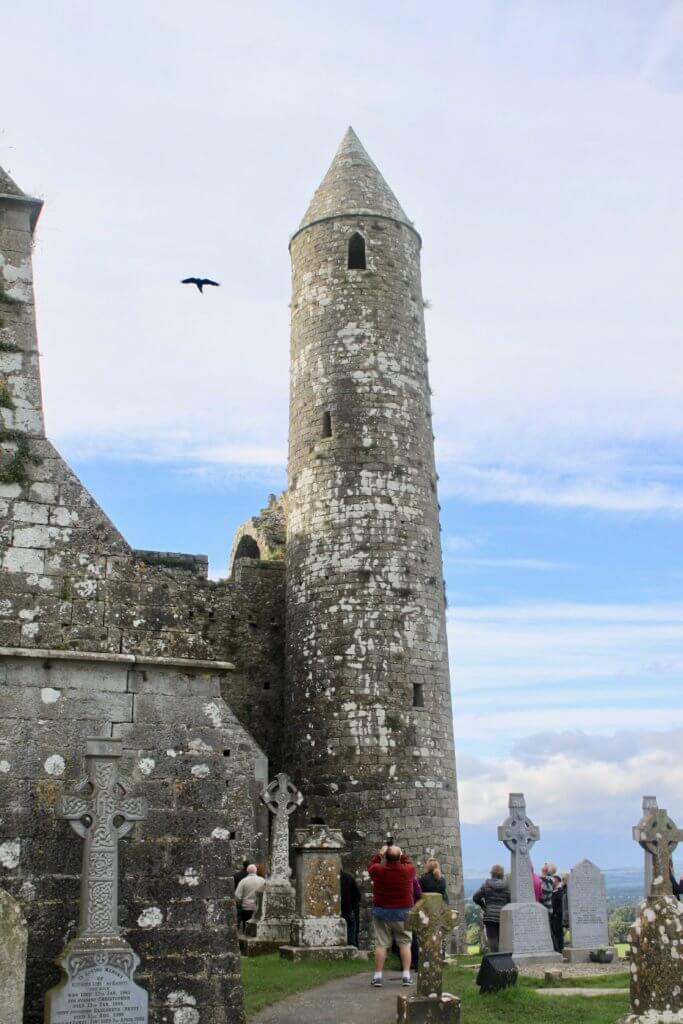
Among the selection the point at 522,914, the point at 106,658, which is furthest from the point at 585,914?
the point at 106,658

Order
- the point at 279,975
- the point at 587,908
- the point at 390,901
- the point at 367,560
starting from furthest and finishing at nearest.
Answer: the point at 367,560
the point at 587,908
the point at 279,975
the point at 390,901

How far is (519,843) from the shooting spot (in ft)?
46.4

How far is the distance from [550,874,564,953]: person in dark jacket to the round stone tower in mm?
3577

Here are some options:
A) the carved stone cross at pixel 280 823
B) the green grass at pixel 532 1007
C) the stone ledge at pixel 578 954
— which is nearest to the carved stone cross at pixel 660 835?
the green grass at pixel 532 1007

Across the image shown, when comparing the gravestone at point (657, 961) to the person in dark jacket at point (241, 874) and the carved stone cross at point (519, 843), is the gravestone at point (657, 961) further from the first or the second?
the person in dark jacket at point (241, 874)

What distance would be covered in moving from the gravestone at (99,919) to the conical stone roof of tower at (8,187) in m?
4.48

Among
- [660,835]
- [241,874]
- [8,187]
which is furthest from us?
[241,874]

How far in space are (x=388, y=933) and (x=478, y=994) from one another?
1.53 meters

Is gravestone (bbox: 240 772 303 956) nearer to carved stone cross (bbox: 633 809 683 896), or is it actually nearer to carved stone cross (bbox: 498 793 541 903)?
carved stone cross (bbox: 498 793 541 903)

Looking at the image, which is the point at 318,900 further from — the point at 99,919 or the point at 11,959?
the point at 11,959

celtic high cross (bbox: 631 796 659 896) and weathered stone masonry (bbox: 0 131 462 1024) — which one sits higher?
weathered stone masonry (bbox: 0 131 462 1024)

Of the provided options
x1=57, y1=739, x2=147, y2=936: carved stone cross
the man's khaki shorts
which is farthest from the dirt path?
x1=57, y1=739, x2=147, y2=936: carved stone cross

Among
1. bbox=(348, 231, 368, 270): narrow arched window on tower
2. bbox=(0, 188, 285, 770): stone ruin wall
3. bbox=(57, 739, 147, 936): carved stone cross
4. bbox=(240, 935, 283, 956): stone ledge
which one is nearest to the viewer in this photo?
bbox=(57, 739, 147, 936): carved stone cross

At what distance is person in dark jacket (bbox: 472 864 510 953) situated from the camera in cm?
1370
